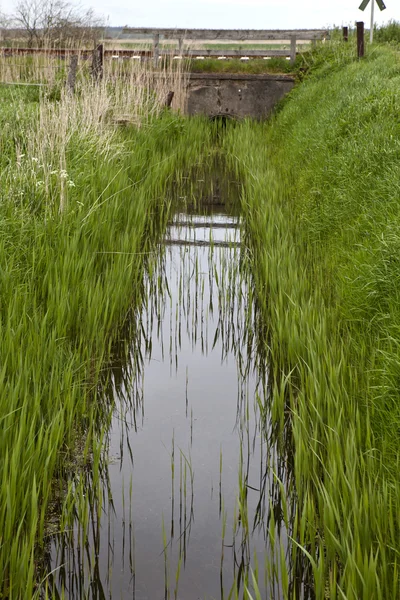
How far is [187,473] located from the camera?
10.6 ft

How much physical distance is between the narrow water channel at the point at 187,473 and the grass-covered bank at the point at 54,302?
0.62 feet

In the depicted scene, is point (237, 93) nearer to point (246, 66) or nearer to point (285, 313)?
point (246, 66)

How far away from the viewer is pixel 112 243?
232 inches

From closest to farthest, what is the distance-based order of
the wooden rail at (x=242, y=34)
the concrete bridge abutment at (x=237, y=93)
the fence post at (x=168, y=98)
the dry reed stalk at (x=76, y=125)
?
1. the dry reed stalk at (x=76, y=125)
2. the fence post at (x=168, y=98)
3. the concrete bridge abutment at (x=237, y=93)
4. the wooden rail at (x=242, y=34)

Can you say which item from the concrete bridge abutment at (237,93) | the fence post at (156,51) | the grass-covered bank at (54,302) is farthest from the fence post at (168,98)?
the grass-covered bank at (54,302)

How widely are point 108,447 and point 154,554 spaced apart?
0.84 m

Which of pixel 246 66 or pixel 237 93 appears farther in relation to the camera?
pixel 246 66

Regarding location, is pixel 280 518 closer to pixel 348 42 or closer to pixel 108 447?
pixel 108 447

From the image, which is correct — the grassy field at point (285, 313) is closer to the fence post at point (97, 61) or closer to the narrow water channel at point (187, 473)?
the narrow water channel at point (187, 473)

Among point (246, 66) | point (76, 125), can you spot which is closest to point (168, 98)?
point (246, 66)

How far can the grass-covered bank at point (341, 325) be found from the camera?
2.44 meters

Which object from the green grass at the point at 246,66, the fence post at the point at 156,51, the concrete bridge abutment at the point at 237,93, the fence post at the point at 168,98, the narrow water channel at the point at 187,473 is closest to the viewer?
the narrow water channel at the point at 187,473

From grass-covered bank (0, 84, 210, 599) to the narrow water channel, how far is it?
0.19m

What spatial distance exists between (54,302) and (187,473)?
1457mm
